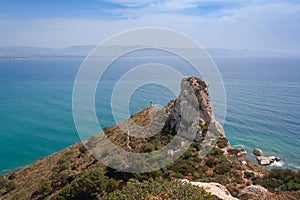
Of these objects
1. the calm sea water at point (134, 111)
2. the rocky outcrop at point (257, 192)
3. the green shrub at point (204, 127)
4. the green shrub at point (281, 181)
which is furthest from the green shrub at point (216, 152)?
the calm sea water at point (134, 111)

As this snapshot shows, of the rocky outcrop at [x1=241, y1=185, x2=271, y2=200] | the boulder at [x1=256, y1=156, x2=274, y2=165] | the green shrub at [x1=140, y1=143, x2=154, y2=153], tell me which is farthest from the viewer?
the boulder at [x1=256, y1=156, x2=274, y2=165]

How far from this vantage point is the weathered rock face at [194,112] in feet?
86.8

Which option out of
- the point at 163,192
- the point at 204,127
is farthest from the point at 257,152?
the point at 163,192

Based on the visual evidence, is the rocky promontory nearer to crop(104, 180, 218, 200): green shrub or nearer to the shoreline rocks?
crop(104, 180, 218, 200): green shrub

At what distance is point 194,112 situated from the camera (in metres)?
26.8

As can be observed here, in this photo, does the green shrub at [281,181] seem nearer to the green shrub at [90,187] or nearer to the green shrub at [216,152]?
the green shrub at [216,152]

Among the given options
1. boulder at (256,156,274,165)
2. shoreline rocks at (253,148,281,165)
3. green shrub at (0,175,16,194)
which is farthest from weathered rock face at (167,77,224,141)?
green shrub at (0,175,16,194)

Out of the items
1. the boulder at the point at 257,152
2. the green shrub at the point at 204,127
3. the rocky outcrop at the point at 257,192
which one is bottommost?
the boulder at the point at 257,152

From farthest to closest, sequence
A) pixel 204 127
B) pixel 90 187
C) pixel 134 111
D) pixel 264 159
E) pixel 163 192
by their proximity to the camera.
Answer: pixel 134 111
pixel 264 159
pixel 204 127
pixel 90 187
pixel 163 192

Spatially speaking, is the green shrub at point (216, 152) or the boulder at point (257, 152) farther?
the boulder at point (257, 152)

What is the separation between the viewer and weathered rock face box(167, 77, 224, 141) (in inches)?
1041

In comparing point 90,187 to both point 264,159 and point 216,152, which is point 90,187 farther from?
point 264,159

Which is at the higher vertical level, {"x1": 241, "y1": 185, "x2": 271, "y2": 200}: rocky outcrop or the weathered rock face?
the weathered rock face

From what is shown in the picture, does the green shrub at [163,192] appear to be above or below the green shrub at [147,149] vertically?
above
